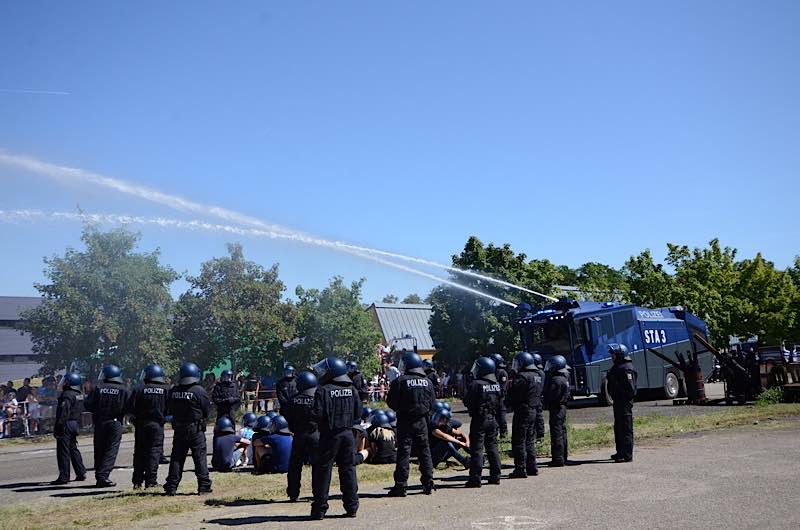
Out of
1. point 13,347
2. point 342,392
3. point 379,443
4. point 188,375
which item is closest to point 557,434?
point 379,443

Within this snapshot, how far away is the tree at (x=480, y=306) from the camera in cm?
3897

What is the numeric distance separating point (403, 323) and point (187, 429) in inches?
1986

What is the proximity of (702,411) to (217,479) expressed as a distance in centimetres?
1480

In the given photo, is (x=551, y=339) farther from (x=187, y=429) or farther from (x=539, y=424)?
(x=187, y=429)

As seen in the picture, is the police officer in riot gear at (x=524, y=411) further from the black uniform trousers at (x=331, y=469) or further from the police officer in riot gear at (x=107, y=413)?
the police officer in riot gear at (x=107, y=413)

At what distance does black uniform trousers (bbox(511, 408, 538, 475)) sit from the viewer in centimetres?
1151

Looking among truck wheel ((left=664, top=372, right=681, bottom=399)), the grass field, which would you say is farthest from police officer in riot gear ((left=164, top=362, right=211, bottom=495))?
truck wheel ((left=664, top=372, right=681, bottom=399))

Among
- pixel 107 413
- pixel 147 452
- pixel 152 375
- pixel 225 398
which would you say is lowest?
pixel 147 452

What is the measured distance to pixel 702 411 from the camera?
21.2 meters

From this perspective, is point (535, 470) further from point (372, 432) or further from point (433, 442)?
point (372, 432)

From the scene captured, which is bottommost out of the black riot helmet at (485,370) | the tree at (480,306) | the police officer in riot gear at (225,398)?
the police officer in riot gear at (225,398)

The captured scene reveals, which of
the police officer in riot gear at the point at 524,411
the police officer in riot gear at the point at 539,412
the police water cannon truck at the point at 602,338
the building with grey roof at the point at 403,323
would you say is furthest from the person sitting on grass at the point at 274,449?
the building with grey roof at the point at 403,323

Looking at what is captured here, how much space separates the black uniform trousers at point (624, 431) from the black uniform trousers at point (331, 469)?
18.0ft

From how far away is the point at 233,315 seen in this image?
3381 cm
